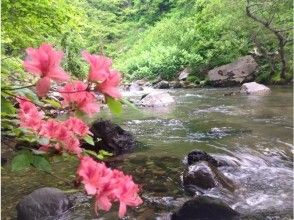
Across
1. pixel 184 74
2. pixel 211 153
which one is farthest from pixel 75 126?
pixel 184 74

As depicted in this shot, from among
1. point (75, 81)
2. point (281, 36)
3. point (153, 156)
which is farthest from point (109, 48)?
point (75, 81)

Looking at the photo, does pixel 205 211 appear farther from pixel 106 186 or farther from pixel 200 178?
pixel 106 186

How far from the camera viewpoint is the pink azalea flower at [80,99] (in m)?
1.47

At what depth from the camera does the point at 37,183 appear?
575cm

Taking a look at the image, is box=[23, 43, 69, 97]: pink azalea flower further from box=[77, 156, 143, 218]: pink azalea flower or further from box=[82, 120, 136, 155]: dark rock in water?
box=[82, 120, 136, 155]: dark rock in water

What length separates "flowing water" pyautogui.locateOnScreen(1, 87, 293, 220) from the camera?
16.0ft

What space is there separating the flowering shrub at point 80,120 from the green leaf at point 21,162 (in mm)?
68

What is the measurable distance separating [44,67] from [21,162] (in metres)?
0.34

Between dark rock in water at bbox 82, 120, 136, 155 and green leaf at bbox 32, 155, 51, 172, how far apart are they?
6.09 metres

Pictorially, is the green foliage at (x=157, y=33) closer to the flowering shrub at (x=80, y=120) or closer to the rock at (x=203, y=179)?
the flowering shrub at (x=80, y=120)

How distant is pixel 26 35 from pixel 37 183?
4191 mm

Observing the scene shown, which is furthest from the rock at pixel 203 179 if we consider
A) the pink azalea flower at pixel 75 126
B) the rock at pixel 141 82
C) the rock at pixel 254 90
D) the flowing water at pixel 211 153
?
the rock at pixel 141 82

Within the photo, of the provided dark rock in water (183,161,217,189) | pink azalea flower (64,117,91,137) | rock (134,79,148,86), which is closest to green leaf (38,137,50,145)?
pink azalea flower (64,117,91,137)

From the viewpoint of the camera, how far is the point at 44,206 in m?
4.74
